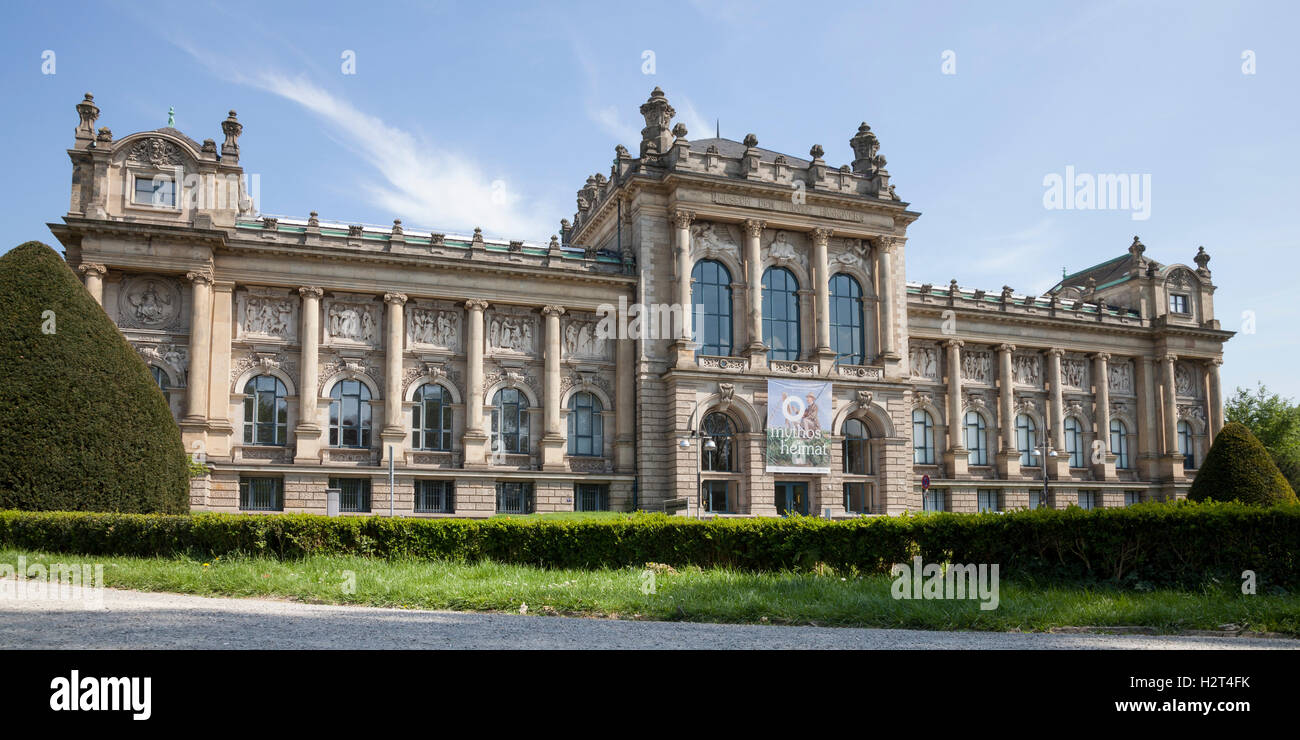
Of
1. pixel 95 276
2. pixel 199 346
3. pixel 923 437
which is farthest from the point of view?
pixel 923 437

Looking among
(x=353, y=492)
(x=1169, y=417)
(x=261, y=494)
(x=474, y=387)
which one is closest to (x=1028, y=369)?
(x=1169, y=417)

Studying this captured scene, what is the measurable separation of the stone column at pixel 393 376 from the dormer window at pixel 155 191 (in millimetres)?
9535

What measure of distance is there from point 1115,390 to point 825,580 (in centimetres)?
5055

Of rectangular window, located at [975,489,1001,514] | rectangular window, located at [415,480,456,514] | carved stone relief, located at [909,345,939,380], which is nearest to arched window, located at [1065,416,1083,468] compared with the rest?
rectangular window, located at [975,489,1001,514]

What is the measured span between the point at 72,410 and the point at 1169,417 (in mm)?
59664

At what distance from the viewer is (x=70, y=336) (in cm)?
2491

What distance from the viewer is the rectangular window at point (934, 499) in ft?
177

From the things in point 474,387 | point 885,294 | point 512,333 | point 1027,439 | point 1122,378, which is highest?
point 885,294

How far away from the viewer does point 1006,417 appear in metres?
57.0

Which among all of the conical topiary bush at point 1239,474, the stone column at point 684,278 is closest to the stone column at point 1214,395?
the conical topiary bush at point 1239,474

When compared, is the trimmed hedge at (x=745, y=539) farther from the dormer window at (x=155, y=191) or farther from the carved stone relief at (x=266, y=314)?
the dormer window at (x=155, y=191)

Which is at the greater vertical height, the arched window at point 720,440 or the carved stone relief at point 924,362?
the carved stone relief at point 924,362

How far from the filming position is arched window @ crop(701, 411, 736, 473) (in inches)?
1809

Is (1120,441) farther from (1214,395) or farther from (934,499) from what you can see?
(934,499)
